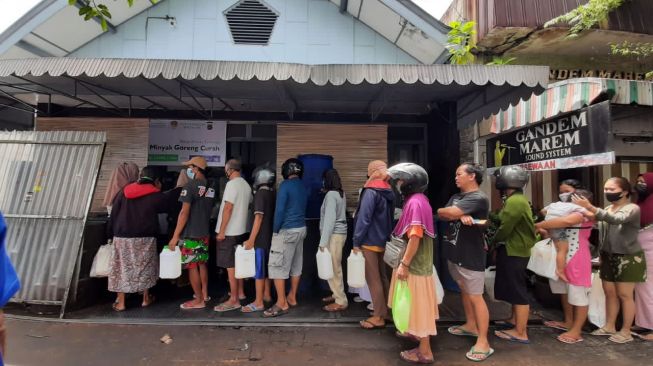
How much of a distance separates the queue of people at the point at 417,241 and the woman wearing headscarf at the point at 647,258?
12mm

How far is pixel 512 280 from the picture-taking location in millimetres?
3643

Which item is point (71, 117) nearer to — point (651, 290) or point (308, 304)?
point (308, 304)

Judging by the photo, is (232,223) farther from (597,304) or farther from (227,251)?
(597,304)

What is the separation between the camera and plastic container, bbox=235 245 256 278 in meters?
4.29

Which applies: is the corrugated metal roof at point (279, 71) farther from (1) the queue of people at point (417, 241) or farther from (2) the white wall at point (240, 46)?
(2) the white wall at point (240, 46)

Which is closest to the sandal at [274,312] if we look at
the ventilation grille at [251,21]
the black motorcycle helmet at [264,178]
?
the black motorcycle helmet at [264,178]

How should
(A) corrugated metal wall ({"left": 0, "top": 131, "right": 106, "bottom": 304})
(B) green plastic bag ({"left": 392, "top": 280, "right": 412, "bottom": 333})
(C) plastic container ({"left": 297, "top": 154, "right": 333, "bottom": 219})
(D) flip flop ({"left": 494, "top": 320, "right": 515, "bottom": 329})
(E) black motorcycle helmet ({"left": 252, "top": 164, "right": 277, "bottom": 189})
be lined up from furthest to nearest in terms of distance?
(C) plastic container ({"left": 297, "top": 154, "right": 333, "bottom": 219}), (E) black motorcycle helmet ({"left": 252, "top": 164, "right": 277, "bottom": 189}), (A) corrugated metal wall ({"left": 0, "top": 131, "right": 106, "bottom": 304}), (D) flip flop ({"left": 494, "top": 320, "right": 515, "bottom": 329}), (B) green plastic bag ({"left": 392, "top": 280, "right": 412, "bottom": 333})

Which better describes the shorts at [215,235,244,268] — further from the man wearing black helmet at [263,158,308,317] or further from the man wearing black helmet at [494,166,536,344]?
the man wearing black helmet at [494,166,536,344]

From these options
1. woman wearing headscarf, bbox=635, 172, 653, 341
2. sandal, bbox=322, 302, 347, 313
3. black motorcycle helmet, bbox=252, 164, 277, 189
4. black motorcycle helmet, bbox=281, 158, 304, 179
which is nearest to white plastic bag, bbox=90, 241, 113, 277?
black motorcycle helmet, bbox=252, 164, 277, 189

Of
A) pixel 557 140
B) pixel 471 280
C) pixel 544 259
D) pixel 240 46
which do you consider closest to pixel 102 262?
pixel 471 280

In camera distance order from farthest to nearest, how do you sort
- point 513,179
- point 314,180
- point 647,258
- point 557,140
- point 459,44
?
point 459,44
point 314,180
point 557,140
point 647,258
point 513,179

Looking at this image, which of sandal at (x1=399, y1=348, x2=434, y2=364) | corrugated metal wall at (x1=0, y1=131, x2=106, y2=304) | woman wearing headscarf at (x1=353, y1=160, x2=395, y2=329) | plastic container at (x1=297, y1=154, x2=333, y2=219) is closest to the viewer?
sandal at (x1=399, y1=348, x2=434, y2=364)

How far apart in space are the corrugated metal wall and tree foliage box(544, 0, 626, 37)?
7371 mm

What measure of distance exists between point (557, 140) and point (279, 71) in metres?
3.29
